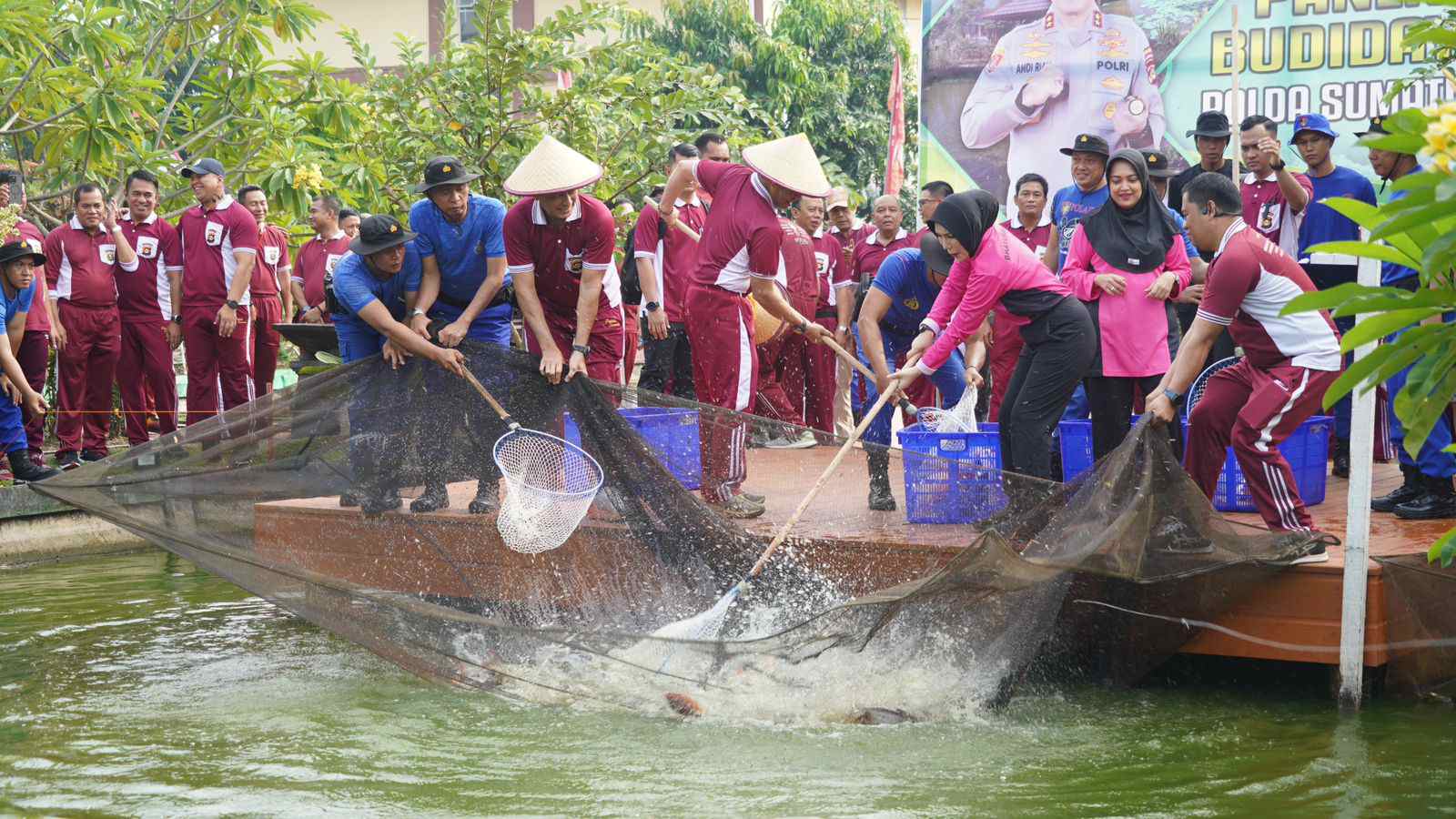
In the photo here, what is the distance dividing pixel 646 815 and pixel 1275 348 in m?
3.07

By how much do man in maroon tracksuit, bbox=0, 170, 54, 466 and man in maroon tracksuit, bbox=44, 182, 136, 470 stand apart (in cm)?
13

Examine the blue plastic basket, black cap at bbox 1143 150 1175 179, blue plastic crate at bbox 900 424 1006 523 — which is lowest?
blue plastic crate at bbox 900 424 1006 523

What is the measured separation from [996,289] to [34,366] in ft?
22.3

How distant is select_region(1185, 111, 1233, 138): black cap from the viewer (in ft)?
26.8

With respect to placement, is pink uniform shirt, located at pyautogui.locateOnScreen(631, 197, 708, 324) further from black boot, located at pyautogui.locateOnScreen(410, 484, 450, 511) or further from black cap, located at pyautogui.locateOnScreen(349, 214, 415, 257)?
black boot, located at pyautogui.locateOnScreen(410, 484, 450, 511)

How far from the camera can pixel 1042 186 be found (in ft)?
28.5

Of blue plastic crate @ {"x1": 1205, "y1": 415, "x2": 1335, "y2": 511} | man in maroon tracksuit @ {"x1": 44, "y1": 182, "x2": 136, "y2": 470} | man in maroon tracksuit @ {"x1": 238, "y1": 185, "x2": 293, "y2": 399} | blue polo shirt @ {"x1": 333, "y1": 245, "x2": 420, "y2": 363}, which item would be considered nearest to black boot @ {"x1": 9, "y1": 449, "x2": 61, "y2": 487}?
man in maroon tracksuit @ {"x1": 44, "y1": 182, "x2": 136, "y2": 470}

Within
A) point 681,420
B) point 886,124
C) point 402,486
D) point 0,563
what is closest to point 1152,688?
point 681,420

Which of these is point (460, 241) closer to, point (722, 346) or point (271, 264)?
point (722, 346)

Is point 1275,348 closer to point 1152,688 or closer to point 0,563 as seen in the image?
point 1152,688

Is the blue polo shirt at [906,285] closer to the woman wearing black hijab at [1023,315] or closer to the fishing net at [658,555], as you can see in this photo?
the woman wearing black hijab at [1023,315]

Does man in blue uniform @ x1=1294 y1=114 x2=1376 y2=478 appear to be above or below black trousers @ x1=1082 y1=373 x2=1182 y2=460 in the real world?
above

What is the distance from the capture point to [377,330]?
21.5ft

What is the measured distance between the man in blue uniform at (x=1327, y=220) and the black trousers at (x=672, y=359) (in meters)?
3.62
